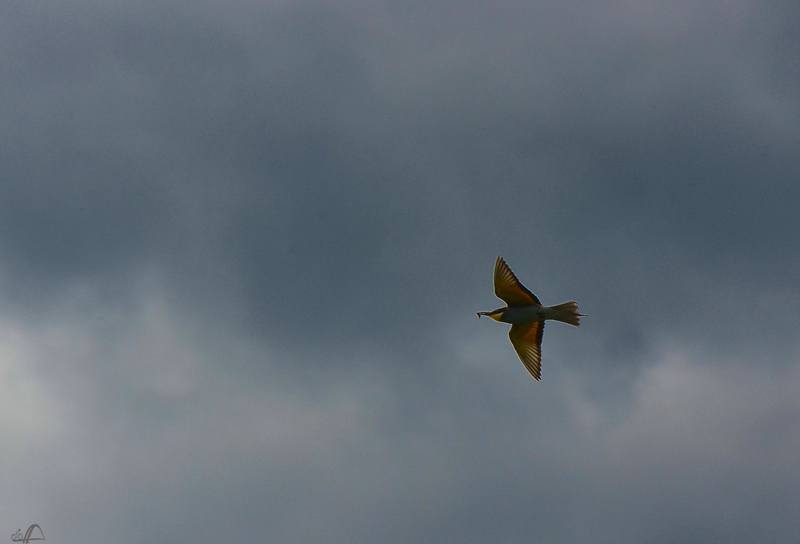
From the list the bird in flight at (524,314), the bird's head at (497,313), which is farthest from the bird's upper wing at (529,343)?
the bird's head at (497,313)

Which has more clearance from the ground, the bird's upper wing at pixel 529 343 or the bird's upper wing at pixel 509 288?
the bird's upper wing at pixel 509 288

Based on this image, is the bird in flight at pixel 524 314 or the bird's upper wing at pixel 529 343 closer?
the bird in flight at pixel 524 314

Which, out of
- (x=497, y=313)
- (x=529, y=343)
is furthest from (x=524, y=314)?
(x=529, y=343)

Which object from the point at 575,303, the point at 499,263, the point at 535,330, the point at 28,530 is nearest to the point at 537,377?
the point at 535,330

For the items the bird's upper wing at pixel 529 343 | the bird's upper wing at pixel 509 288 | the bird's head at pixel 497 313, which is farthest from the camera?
the bird's upper wing at pixel 529 343

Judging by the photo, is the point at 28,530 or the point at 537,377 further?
the point at 28,530

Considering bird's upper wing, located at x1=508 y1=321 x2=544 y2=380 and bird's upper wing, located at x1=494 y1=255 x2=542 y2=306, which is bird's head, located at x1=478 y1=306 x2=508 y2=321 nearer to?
bird's upper wing, located at x1=494 y1=255 x2=542 y2=306

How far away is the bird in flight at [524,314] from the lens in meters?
23.9

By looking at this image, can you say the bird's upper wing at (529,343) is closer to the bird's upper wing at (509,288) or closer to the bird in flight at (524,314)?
the bird in flight at (524,314)

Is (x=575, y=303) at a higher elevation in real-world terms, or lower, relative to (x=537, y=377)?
higher

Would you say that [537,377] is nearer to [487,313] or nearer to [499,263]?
[487,313]

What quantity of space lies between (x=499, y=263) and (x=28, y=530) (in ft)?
178

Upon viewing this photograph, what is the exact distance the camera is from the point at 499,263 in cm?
2388

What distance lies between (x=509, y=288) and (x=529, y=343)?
10.6ft
